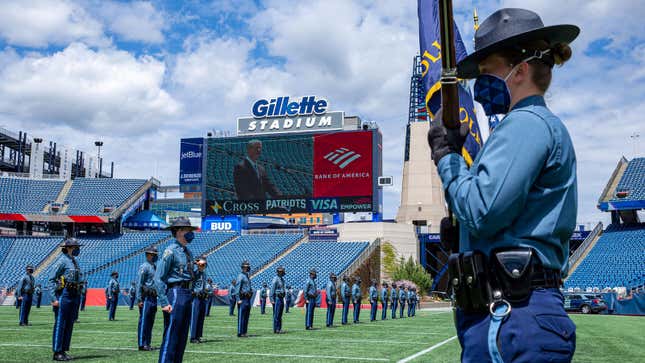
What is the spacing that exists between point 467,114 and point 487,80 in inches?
149

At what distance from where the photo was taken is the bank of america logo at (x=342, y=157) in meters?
40.5

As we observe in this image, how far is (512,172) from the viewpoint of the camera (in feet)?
7.10

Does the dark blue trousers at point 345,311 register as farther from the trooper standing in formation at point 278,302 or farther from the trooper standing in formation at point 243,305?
the trooper standing in formation at point 243,305

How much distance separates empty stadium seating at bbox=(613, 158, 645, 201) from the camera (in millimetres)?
44125

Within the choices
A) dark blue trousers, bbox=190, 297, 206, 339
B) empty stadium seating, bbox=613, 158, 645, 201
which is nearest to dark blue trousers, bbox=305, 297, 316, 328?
dark blue trousers, bbox=190, 297, 206, 339

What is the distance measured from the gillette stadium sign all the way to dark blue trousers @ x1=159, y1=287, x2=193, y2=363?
115 feet

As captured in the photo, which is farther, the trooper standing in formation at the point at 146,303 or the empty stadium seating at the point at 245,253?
the empty stadium seating at the point at 245,253

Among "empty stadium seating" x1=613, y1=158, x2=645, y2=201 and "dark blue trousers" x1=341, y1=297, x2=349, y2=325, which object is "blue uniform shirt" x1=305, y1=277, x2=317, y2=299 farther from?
"empty stadium seating" x1=613, y1=158, x2=645, y2=201

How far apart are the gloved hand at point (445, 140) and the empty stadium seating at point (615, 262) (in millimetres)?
39533

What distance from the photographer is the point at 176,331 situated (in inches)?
292

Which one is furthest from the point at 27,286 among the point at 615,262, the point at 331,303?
the point at 615,262

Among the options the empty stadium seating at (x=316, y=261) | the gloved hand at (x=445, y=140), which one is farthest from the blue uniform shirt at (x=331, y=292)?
the gloved hand at (x=445, y=140)

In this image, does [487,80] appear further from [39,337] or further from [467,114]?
[39,337]

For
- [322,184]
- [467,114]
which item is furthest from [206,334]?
[322,184]
